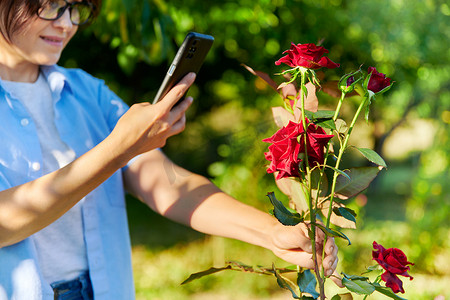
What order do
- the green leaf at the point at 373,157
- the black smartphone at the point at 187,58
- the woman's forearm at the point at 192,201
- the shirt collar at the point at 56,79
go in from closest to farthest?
the green leaf at the point at 373,157 → the black smartphone at the point at 187,58 → the woman's forearm at the point at 192,201 → the shirt collar at the point at 56,79

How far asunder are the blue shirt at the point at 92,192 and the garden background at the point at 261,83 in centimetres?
143

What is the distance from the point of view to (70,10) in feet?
4.64

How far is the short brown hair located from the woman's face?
1 cm

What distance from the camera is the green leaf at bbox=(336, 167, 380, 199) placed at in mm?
995

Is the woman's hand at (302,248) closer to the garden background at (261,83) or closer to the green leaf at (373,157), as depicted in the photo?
the green leaf at (373,157)

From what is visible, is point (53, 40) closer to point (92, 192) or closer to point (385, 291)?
point (92, 192)

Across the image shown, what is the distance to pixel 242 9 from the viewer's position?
188 inches

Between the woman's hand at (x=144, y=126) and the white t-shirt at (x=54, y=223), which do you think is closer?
the woman's hand at (x=144, y=126)

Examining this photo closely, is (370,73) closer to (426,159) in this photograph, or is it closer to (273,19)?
(273,19)

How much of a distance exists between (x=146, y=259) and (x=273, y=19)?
355 centimetres

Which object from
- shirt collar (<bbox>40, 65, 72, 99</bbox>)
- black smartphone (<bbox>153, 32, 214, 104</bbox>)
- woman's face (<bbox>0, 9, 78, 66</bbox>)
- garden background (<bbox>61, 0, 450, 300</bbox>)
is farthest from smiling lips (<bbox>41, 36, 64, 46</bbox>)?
garden background (<bbox>61, 0, 450, 300</bbox>)

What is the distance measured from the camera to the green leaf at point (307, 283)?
0.96 metres

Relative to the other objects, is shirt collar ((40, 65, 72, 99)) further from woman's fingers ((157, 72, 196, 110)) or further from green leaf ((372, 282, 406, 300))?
green leaf ((372, 282, 406, 300))

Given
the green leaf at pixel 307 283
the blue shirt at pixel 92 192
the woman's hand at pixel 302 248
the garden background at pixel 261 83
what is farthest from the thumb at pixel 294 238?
the garden background at pixel 261 83
